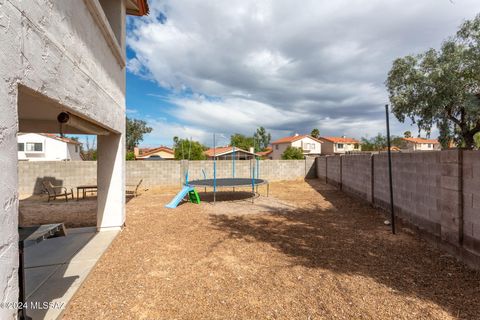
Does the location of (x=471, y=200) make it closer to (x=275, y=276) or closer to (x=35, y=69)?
(x=275, y=276)

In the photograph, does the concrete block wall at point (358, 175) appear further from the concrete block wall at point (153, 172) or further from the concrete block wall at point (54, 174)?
the concrete block wall at point (54, 174)

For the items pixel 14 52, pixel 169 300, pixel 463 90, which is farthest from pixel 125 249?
pixel 463 90

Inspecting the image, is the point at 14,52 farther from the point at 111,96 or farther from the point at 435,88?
the point at 435,88

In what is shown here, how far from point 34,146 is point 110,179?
1540 inches

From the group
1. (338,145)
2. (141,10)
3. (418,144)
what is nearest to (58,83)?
(141,10)

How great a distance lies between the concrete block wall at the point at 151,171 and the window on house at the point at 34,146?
25.6m

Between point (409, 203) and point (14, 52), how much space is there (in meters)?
7.93

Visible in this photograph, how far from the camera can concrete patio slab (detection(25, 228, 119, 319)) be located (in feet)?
10.6

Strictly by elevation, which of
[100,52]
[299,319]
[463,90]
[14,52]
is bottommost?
[299,319]

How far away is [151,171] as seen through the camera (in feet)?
53.0

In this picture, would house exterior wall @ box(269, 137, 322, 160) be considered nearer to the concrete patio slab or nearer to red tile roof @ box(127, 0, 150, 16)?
red tile roof @ box(127, 0, 150, 16)

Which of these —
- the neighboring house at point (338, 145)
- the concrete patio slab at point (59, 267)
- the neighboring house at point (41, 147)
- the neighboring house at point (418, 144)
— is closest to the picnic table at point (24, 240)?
the concrete patio slab at point (59, 267)

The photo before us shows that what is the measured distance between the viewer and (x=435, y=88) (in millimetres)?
17969

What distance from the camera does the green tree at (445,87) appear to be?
15.8 m
